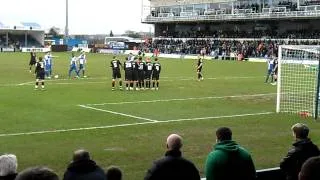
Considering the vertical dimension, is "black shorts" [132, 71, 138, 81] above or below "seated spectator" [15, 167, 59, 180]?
below

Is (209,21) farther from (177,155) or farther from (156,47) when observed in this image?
(177,155)

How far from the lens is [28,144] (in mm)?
15188

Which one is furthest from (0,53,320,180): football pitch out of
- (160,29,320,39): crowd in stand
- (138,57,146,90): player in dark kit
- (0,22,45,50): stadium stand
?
(0,22,45,50): stadium stand

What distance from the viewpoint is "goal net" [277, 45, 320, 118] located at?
24.0 meters

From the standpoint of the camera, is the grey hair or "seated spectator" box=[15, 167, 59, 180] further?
the grey hair

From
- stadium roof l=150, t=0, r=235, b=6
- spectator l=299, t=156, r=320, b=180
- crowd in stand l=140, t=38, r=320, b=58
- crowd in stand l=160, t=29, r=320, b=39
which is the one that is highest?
stadium roof l=150, t=0, r=235, b=6

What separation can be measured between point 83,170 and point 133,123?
12.9 meters

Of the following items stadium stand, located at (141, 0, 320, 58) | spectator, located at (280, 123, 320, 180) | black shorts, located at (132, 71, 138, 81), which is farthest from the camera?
stadium stand, located at (141, 0, 320, 58)

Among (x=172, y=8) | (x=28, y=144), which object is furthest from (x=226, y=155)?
(x=172, y=8)

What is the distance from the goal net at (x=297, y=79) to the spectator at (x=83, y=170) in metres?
17.1

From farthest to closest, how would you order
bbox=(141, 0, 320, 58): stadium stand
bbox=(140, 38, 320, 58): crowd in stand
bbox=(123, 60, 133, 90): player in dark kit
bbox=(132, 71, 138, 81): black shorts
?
A: bbox=(141, 0, 320, 58): stadium stand → bbox=(140, 38, 320, 58): crowd in stand → bbox=(132, 71, 138, 81): black shorts → bbox=(123, 60, 133, 90): player in dark kit

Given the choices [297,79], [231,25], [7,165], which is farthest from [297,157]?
[231,25]

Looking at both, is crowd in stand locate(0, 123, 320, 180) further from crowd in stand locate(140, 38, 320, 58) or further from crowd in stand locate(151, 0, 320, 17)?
crowd in stand locate(151, 0, 320, 17)

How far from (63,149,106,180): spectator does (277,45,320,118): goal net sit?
56.1 feet
